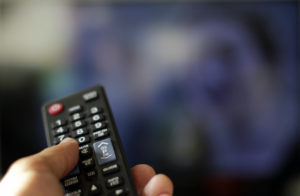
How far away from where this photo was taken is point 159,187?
518 millimetres

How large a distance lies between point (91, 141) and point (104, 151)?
0.03 m

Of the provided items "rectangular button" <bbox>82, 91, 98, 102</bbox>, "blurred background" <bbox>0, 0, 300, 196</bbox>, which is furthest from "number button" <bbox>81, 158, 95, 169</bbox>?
"blurred background" <bbox>0, 0, 300, 196</bbox>

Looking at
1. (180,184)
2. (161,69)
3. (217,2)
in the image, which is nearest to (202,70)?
(161,69)

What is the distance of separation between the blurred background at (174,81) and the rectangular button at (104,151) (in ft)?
1.52

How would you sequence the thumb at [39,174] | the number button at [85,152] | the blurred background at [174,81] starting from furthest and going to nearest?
the blurred background at [174,81] → the number button at [85,152] → the thumb at [39,174]

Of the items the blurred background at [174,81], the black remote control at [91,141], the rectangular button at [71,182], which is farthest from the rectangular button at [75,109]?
the blurred background at [174,81]

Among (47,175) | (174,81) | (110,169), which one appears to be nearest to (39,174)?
(47,175)

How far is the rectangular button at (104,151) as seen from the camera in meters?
0.53

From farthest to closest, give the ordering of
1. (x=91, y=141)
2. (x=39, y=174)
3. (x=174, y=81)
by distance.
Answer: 1. (x=174, y=81)
2. (x=91, y=141)
3. (x=39, y=174)

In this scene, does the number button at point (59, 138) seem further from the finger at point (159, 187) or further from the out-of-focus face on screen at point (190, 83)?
the out-of-focus face on screen at point (190, 83)

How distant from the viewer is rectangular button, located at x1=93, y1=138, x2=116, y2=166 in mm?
528

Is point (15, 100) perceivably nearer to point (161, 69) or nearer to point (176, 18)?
point (161, 69)

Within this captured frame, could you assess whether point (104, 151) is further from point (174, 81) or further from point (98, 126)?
point (174, 81)

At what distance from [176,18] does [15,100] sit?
54cm
